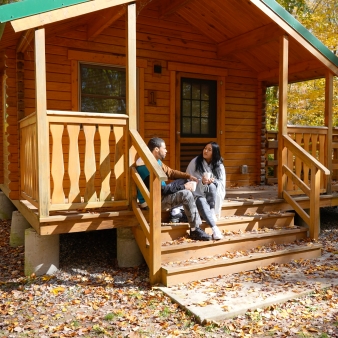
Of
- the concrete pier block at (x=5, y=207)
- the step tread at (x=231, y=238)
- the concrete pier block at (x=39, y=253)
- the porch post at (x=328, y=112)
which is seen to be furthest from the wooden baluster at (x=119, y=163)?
the porch post at (x=328, y=112)

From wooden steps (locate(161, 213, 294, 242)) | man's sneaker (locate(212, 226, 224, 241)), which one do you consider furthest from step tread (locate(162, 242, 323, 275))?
wooden steps (locate(161, 213, 294, 242))

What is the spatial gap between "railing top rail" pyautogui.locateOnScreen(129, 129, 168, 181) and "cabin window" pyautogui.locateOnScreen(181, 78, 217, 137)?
3090 mm

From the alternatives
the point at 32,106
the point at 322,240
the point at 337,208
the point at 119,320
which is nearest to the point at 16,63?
the point at 32,106

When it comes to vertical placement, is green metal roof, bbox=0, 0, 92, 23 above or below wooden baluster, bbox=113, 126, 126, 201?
above

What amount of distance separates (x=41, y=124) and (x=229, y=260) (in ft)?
8.81

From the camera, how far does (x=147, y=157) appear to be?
14.5ft

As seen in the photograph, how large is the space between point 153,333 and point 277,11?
16.4ft

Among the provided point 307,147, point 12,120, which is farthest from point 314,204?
point 12,120

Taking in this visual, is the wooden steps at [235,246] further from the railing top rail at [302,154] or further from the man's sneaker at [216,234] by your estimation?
the railing top rail at [302,154]

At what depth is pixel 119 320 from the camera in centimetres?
364

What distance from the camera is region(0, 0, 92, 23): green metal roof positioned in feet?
13.0

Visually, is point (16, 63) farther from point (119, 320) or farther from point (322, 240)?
point (322, 240)

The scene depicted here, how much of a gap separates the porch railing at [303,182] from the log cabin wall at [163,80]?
78.4 inches

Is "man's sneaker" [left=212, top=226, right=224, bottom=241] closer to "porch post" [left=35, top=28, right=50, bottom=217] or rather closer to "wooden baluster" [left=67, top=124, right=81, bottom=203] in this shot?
"wooden baluster" [left=67, top=124, right=81, bottom=203]
